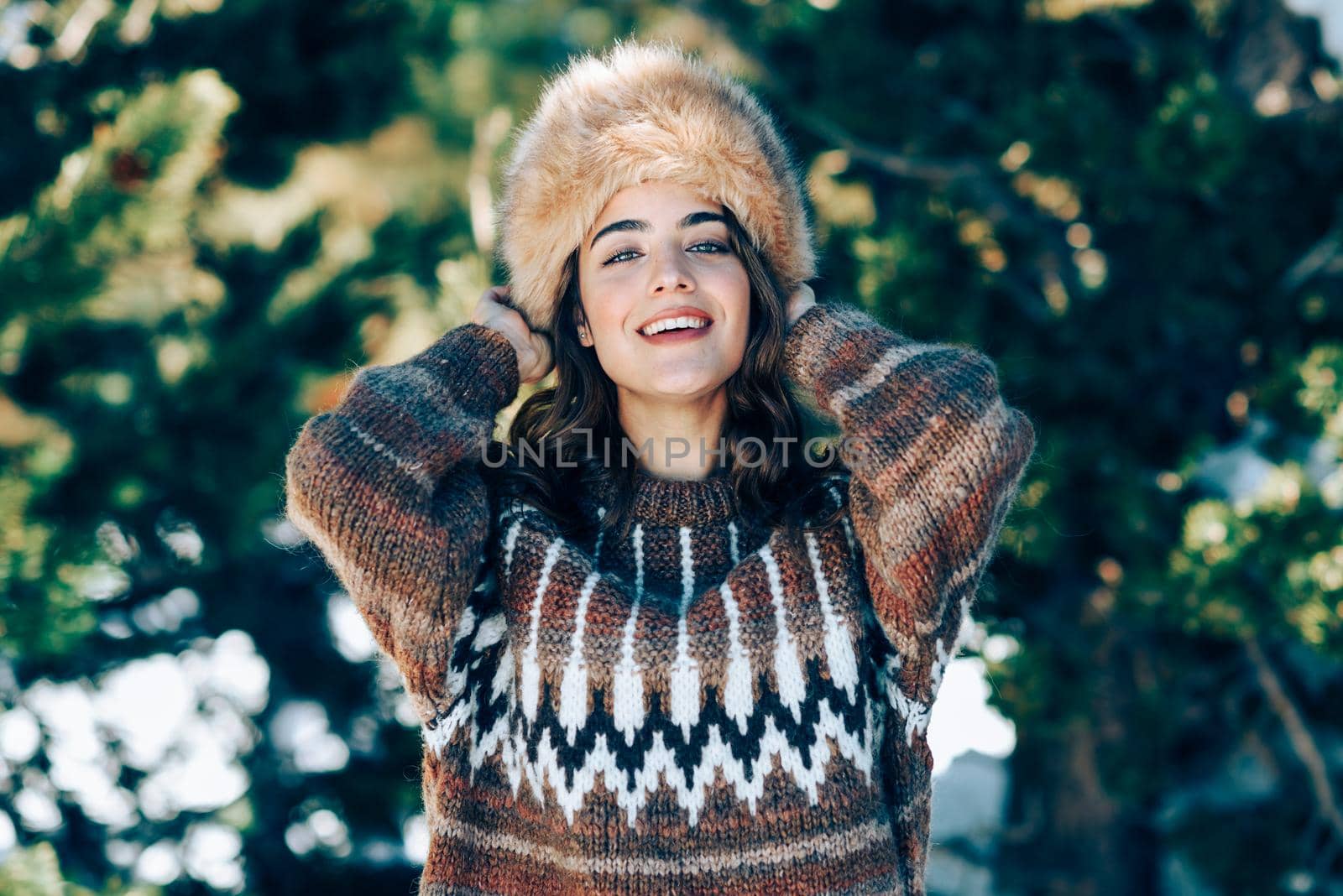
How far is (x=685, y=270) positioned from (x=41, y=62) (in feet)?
5.86

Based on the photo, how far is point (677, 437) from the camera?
186 centimetres

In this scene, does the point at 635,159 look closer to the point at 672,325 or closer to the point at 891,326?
the point at 672,325

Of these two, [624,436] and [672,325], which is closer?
[672,325]

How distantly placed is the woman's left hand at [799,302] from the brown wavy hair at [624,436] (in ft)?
0.04

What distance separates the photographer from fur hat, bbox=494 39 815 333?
172 cm

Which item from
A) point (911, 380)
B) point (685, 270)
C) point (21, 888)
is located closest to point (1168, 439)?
point (911, 380)

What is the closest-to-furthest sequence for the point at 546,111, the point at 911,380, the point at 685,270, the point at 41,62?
1. the point at 911,380
2. the point at 685,270
3. the point at 546,111
4. the point at 41,62

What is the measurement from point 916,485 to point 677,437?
1.61ft

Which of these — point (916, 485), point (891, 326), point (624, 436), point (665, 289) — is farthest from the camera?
point (891, 326)

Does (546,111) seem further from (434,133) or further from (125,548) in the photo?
(434,133)

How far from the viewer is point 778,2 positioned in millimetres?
3418

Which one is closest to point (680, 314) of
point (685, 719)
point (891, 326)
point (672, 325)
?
point (672, 325)

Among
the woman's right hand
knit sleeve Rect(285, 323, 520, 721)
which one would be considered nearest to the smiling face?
the woman's right hand

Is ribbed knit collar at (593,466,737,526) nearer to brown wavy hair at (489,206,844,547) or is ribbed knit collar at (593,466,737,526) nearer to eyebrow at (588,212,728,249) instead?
brown wavy hair at (489,206,844,547)
